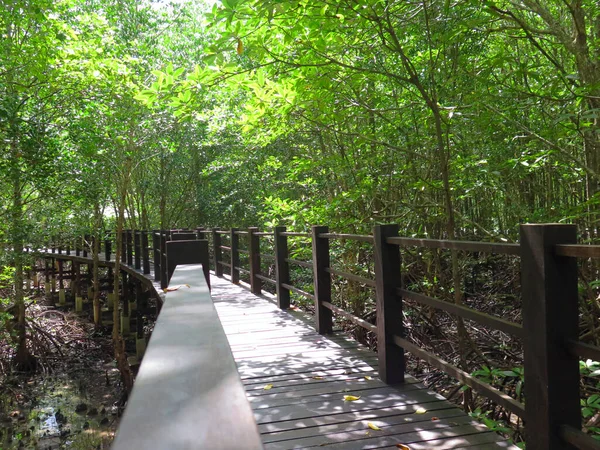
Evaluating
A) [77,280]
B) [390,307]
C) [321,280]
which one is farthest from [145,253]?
[77,280]

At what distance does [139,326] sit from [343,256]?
8.28 metres

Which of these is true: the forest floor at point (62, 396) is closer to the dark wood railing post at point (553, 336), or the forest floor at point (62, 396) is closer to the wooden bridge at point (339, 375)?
the wooden bridge at point (339, 375)

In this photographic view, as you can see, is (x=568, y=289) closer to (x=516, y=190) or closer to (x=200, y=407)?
(x=200, y=407)

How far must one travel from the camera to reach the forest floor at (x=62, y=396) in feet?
35.6

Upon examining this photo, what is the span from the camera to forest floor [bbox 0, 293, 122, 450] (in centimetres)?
1084

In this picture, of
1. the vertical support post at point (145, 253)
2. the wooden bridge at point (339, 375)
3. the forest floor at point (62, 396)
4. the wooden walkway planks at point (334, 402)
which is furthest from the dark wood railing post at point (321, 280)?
the vertical support post at point (145, 253)

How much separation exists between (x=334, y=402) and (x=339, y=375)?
611 mm

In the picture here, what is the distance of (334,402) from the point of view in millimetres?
3465

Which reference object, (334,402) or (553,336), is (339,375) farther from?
(553,336)

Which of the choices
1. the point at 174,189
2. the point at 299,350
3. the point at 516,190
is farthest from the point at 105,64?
the point at 174,189

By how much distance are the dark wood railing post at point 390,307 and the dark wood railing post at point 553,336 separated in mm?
1538

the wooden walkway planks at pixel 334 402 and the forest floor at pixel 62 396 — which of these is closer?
the wooden walkway planks at pixel 334 402

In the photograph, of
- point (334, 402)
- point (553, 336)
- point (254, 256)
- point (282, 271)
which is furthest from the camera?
point (254, 256)

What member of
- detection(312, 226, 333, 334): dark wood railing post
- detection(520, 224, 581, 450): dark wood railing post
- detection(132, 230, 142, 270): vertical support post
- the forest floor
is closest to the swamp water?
the forest floor
